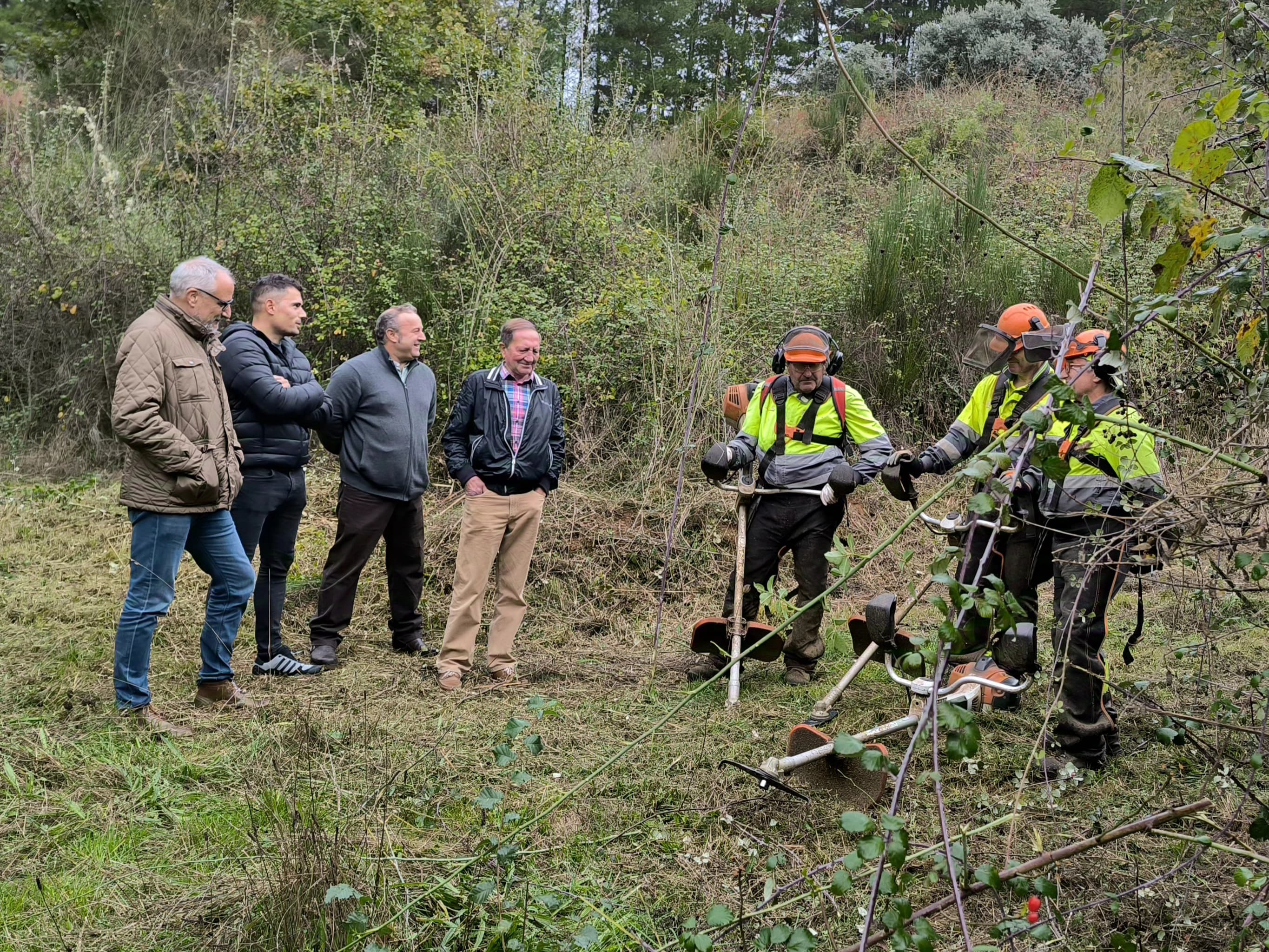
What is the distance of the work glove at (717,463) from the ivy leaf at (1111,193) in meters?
3.63

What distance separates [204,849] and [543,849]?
1.17m

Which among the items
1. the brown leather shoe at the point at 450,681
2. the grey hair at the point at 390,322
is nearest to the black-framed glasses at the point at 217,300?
the grey hair at the point at 390,322

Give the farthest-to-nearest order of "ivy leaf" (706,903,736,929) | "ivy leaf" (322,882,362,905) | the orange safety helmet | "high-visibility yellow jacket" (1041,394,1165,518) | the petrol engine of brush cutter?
the orange safety helmet → "high-visibility yellow jacket" (1041,394,1165,518) → the petrol engine of brush cutter → "ivy leaf" (322,882,362,905) → "ivy leaf" (706,903,736,929)

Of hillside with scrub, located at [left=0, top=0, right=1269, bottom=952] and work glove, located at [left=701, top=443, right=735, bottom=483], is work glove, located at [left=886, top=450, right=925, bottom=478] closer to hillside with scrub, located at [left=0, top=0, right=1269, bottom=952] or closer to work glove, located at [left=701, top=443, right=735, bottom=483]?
hillside with scrub, located at [left=0, top=0, right=1269, bottom=952]

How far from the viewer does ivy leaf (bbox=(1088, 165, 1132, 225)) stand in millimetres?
1878

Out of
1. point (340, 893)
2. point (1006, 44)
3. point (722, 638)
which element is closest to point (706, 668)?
point (722, 638)

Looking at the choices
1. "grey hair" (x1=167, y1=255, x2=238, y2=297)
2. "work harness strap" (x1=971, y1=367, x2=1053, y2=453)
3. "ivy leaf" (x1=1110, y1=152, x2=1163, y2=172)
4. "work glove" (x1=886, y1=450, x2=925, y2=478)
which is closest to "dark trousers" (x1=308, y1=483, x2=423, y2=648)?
"grey hair" (x1=167, y1=255, x2=238, y2=297)

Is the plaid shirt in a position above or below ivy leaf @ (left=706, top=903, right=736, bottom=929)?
above

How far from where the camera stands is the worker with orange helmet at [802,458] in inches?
226

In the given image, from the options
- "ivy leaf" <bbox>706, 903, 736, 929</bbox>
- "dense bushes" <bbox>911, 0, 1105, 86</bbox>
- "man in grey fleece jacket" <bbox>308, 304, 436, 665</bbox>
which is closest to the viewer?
"ivy leaf" <bbox>706, 903, 736, 929</bbox>

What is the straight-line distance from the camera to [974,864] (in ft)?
11.7

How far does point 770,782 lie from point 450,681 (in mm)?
2135

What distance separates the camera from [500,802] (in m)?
2.70

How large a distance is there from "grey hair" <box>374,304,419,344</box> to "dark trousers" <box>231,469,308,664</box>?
2.88ft
